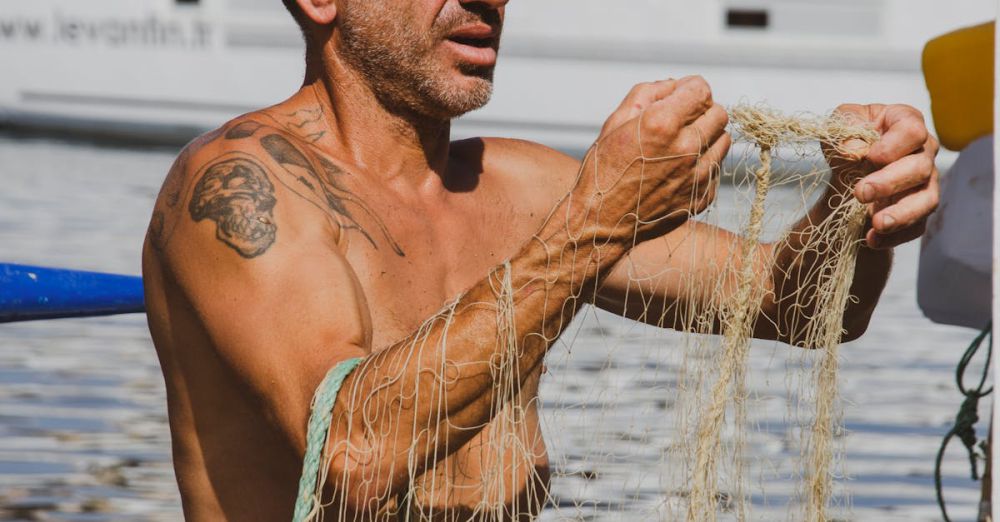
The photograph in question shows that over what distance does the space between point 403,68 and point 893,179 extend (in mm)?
901

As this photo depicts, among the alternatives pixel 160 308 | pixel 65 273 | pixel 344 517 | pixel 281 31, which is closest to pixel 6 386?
pixel 65 273

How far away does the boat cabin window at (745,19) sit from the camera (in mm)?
14359

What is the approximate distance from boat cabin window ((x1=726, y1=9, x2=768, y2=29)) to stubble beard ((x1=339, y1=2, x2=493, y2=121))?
12045 millimetres

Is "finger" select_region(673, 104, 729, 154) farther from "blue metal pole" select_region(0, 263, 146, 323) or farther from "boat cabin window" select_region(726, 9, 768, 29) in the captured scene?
"boat cabin window" select_region(726, 9, 768, 29)

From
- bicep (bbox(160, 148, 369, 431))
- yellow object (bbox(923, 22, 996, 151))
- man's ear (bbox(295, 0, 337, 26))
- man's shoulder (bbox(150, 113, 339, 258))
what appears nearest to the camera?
bicep (bbox(160, 148, 369, 431))

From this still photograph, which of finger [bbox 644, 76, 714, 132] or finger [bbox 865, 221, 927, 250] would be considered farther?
finger [bbox 865, 221, 927, 250]

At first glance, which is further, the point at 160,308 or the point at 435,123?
the point at 435,123

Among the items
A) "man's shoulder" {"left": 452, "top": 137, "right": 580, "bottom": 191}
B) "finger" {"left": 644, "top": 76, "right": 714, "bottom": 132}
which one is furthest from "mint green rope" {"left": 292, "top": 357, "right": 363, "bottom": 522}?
"man's shoulder" {"left": 452, "top": 137, "right": 580, "bottom": 191}

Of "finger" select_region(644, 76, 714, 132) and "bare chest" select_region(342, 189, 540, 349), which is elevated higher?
"finger" select_region(644, 76, 714, 132)

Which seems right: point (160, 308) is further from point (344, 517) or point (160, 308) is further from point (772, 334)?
point (772, 334)

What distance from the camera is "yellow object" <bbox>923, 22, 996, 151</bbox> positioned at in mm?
3852

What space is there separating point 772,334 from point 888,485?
2.88 metres

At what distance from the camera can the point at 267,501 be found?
2539 mm

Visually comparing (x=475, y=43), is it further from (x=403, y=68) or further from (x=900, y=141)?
(x=900, y=141)
